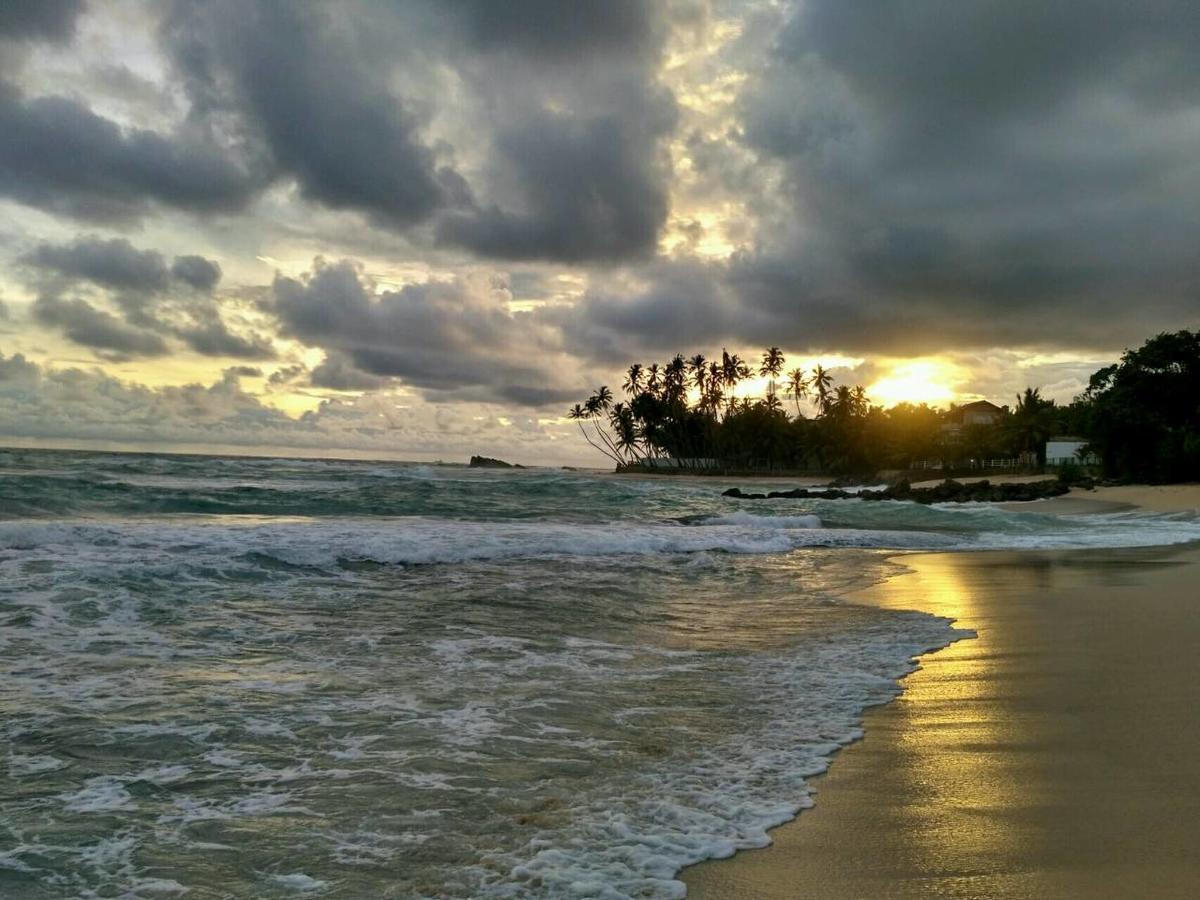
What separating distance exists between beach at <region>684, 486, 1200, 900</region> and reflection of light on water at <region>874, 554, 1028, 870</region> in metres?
0.01

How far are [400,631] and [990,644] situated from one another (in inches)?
202

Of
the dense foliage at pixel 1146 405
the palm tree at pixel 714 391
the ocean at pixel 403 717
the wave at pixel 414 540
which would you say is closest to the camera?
the ocean at pixel 403 717

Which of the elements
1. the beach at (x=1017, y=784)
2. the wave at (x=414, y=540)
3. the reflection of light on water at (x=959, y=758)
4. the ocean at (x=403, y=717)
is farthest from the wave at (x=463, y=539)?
the beach at (x=1017, y=784)

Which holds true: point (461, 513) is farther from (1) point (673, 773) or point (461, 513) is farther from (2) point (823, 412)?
(2) point (823, 412)

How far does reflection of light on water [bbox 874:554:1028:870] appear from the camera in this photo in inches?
117

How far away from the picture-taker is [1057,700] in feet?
16.3

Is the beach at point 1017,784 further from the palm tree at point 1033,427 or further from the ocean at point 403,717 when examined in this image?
the palm tree at point 1033,427

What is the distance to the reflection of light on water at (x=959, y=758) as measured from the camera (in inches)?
117

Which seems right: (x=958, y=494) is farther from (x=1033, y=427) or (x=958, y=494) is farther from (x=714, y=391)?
(x=714, y=391)

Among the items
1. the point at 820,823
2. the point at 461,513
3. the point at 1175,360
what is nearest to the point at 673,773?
the point at 820,823

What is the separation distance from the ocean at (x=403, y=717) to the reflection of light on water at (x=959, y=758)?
1.06 feet

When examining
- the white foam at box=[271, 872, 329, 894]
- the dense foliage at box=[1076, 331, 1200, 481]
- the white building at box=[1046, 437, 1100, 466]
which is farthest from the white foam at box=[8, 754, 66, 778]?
the white building at box=[1046, 437, 1100, 466]

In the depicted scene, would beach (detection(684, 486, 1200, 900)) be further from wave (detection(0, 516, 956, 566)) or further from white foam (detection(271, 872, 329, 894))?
wave (detection(0, 516, 956, 566))

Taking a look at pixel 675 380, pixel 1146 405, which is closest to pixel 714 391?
pixel 675 380
